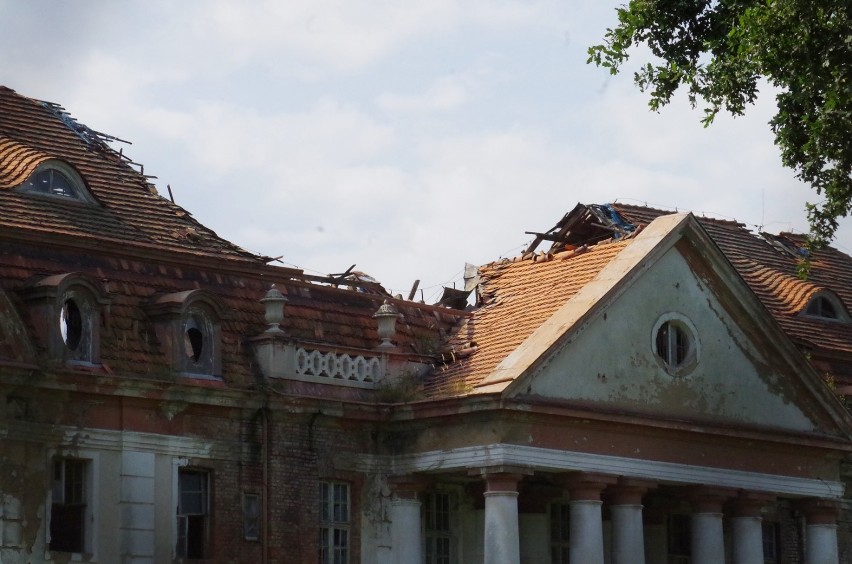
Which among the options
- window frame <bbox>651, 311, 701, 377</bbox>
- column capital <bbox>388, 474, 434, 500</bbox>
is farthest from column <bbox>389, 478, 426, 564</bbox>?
window frame <bbox>651, 311, 701, 377</bbox>

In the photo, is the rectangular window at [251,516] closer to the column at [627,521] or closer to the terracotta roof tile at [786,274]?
the column at [627,521]

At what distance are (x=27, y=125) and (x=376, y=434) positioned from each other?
27.0 feet

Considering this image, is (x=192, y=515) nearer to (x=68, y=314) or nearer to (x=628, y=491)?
Result: (x=68, y=314)

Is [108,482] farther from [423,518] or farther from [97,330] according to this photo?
[423,518]

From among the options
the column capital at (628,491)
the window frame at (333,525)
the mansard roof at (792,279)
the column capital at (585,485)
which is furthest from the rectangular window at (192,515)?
the mansard roof at (792,279)

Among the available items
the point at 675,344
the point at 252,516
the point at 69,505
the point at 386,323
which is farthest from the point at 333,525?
the point at 675,344

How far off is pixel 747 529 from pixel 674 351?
12.2 ft

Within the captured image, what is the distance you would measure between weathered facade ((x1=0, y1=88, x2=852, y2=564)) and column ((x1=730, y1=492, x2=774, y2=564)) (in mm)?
41

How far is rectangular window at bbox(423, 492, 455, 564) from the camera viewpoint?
116ft

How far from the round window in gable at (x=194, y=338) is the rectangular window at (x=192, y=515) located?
6.21 ft

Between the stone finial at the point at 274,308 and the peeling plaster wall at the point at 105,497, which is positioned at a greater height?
the stone finial at the point at 274,308

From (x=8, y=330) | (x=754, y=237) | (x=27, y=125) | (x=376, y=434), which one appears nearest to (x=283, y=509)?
(x=376, y=434)

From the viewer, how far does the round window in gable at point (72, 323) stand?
3077 centimetres

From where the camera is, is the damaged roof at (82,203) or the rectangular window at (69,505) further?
the damaged roof at (82,203)
